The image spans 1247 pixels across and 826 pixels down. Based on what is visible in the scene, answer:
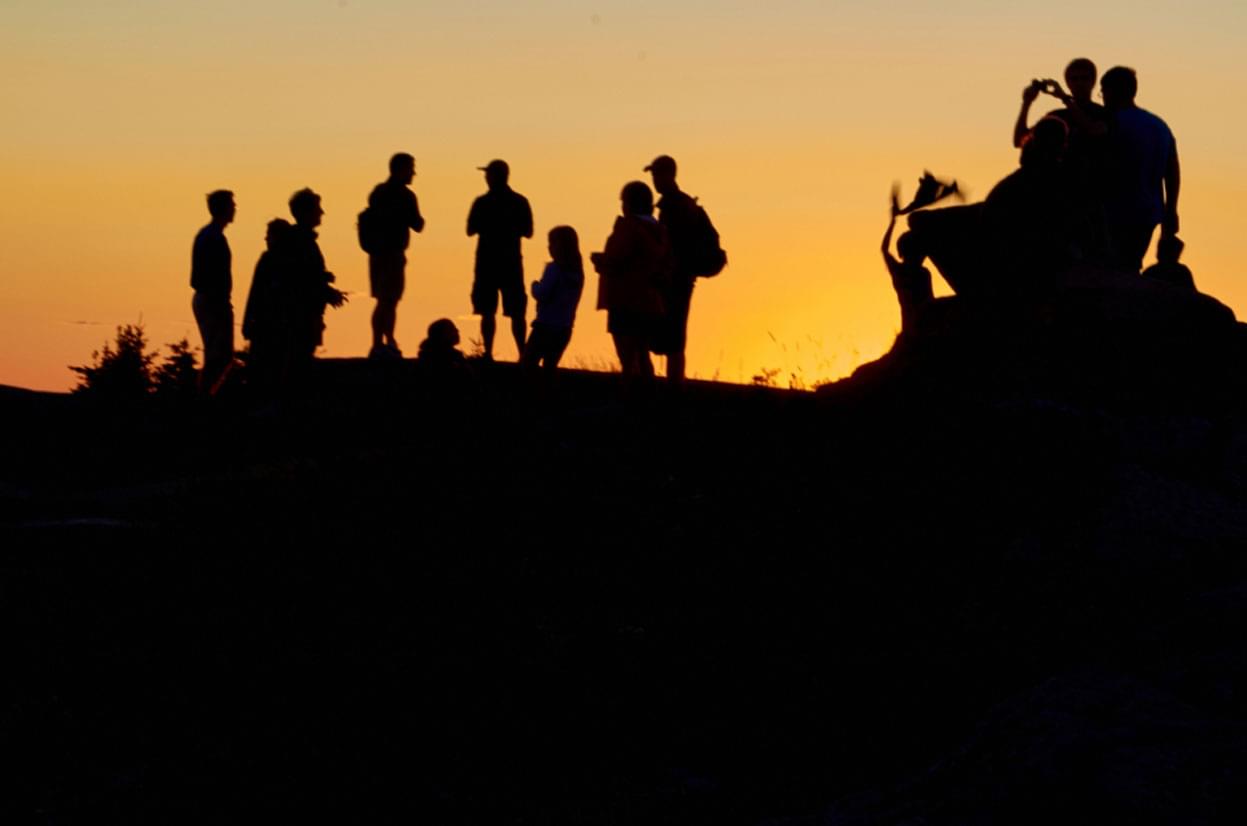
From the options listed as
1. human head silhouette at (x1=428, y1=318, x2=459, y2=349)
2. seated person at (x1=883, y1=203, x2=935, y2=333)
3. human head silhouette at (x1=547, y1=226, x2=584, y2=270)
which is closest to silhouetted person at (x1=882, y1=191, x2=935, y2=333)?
seated person at (x1=883, y1=203, x2=935, y2=333)

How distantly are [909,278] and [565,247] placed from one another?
2.51 meters

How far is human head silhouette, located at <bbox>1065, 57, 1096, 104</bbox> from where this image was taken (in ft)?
43.1

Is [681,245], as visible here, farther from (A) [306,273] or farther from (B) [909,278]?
(A) [306,273]

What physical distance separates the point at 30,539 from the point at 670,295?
188 inches

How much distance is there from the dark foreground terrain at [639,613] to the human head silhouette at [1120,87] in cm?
202

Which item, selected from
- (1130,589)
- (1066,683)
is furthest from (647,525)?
(1066,683)

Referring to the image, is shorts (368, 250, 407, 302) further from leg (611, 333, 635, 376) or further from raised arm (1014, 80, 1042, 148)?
raised arm (1014, 80, 1042, 148)

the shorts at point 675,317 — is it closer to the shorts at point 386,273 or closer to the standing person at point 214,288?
the shorts at point 386,273

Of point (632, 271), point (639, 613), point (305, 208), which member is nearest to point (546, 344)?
point (632, 271)

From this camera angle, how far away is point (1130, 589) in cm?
986

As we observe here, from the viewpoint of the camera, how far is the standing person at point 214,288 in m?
16.9

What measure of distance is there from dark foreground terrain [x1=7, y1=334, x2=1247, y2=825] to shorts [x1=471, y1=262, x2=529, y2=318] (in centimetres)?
271

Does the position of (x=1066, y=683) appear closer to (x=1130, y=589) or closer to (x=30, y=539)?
(x=1130, y=589)

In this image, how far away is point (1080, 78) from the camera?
13156mm
